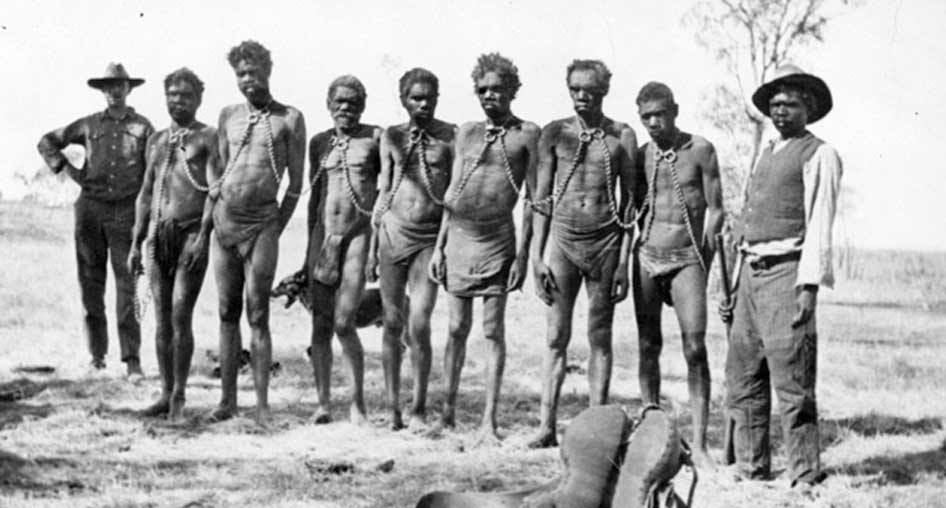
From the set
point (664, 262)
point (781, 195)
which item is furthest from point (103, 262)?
point (781, 195)

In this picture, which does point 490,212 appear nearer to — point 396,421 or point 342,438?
point 396,421

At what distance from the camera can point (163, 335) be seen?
816 cm

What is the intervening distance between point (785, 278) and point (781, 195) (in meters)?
0.47

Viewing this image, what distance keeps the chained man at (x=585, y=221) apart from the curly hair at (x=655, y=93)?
0.30m

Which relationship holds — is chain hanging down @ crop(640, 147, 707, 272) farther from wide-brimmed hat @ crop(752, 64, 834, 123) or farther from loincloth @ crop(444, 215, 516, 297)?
loincloth @ crop(444, 215, 516, 297)

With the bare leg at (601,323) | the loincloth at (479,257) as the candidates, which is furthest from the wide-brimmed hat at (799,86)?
the loincloth at (479,257)

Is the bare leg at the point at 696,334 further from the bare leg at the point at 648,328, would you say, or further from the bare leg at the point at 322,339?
the bare leg at the point at 322,339

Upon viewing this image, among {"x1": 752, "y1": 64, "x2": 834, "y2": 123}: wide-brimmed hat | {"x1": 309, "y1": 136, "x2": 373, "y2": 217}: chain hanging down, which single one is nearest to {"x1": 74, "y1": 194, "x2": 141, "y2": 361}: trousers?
{"x1": 309, "y1": 136, "x2": 373, "y2": 217}: chain hanging down

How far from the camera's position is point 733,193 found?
27.4 metres

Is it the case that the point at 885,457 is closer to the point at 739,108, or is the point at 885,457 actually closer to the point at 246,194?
the point at 246,194

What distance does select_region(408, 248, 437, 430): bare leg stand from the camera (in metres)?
7.51

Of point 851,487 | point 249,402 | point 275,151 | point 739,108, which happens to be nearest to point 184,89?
point 275,151

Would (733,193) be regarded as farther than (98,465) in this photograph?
Yes

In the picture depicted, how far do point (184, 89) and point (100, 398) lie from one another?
263cm
